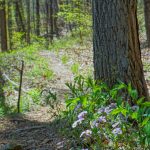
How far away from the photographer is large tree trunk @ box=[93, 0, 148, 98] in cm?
493

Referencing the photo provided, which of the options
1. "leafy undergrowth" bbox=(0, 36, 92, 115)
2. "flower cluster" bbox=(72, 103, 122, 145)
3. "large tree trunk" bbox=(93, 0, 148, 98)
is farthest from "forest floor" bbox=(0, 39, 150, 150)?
"large tree trunk" bbox=(93, 0, 148, 98)

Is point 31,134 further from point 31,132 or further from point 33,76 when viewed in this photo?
point 33,76

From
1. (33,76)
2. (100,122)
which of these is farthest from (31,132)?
(33,76)

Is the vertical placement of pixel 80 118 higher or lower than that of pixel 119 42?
lower

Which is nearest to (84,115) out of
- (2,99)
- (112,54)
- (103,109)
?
(103,109)

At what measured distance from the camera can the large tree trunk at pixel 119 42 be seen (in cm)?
493

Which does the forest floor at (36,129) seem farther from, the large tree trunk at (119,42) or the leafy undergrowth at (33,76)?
the large tree trunk at (119,42)

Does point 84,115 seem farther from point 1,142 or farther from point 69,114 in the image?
point 1,142

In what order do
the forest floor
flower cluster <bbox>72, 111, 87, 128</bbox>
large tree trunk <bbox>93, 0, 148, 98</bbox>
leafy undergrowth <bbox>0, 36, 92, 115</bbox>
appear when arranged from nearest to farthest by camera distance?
flower cluster <bbox>72, 111, 87, 128</bbox>
the forest floor
large tree trunk <bbox>93, 0, 148, 98</bbox>
leafy undergrowth <bbox>0, 36, 92, 115</bbox>

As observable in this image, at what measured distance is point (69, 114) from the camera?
470cm

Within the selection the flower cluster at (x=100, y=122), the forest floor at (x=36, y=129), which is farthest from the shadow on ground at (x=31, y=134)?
the flower cluster at (x=100, y=122)

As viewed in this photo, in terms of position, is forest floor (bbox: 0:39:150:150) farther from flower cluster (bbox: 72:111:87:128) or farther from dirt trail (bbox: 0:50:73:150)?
flower cluster (bbox: 72:111:87:128)

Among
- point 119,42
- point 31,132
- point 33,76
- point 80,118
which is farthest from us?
point 33,76

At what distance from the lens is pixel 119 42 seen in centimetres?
495
